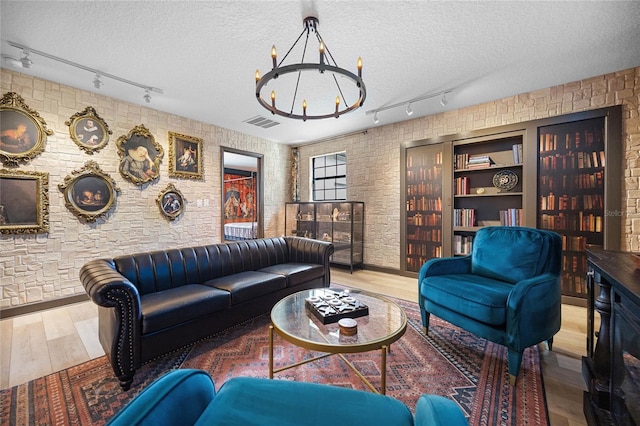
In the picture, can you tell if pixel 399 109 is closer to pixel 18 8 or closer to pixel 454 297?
pixel 454 297

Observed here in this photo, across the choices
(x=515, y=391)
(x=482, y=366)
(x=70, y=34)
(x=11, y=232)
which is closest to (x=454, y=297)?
(x=482, y=366)

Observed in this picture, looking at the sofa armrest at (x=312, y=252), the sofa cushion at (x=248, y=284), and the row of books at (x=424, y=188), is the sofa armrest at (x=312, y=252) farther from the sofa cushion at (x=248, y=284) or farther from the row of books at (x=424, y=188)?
the row of books at (x=424, y=188)

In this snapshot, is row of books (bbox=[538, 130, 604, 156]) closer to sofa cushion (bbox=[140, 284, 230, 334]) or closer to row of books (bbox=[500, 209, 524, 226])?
row of books (bbox=[500, 209, 524, 226])

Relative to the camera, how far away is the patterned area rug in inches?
60.5

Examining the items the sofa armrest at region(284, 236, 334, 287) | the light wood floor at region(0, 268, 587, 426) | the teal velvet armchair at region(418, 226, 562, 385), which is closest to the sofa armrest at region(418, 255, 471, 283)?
the teal velvet armchair at region(418, 226, 562, 385)

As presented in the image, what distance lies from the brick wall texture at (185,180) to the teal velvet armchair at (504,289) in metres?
1.73

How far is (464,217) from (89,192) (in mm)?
5256

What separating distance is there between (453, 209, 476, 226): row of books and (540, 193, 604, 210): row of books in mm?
808

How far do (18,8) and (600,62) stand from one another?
5295mm

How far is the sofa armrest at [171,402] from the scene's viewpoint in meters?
0.75

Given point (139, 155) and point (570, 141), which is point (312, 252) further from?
point (570, 141)

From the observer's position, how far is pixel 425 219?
4406 mm

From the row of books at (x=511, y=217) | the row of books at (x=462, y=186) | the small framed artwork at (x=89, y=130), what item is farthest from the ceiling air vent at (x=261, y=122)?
the row of books at (x=511, y=217)

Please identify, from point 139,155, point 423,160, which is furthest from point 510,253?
point 139,155
